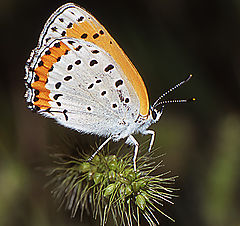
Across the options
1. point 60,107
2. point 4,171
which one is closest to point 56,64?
point 60,107

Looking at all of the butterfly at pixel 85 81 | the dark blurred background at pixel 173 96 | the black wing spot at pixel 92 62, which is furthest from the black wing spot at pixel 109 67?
the dark blurred background at pixel 173 96

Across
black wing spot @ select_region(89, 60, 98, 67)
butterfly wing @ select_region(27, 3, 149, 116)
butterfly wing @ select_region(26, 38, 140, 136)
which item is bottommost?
butterfly wing @ select_region(26, 38, 140, 136)

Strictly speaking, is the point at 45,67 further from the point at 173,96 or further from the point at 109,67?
the point at 173,96

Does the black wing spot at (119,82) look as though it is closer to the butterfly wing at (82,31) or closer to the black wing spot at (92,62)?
the butterfly wing at (82,31)

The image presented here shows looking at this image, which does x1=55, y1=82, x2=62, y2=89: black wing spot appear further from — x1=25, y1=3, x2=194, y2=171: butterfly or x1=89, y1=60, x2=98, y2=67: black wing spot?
x1=89, y1=60, x2=98, y2=67: black wing spot

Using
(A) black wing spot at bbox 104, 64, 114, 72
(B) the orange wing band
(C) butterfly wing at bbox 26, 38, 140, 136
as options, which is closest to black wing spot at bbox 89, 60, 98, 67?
(C) butterfly wing at bbox 26, 38, 140, 136

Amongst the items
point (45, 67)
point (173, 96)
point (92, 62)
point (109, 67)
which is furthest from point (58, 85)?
point (173, 96)
